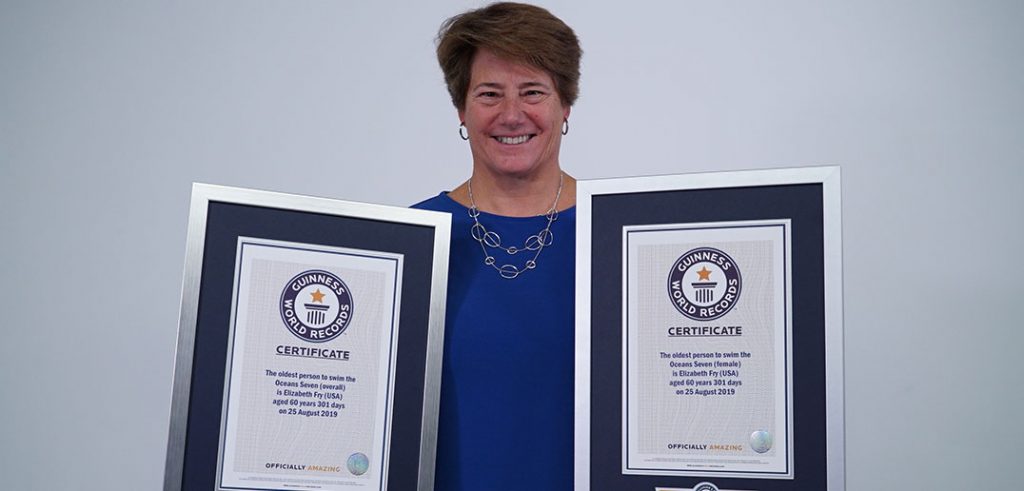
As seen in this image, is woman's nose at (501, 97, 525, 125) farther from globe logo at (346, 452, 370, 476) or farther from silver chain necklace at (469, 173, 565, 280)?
globe logo at (346, 452, 370, 476)

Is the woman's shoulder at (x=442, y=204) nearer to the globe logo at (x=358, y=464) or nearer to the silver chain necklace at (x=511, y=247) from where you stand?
the silver chain necklace at (x=511, y=247)

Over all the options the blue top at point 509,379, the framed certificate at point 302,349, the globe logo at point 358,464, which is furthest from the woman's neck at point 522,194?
the globe logo at point 358,464

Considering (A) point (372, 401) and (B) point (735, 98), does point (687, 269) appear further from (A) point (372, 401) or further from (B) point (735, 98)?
(B) point (735, 98)

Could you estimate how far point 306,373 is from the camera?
1943mm

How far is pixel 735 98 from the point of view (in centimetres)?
290

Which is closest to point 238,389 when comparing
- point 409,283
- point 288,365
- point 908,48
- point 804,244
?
point 288,365

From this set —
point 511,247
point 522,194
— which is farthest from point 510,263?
point 522,194

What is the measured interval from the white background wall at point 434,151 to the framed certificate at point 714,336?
3.32ft

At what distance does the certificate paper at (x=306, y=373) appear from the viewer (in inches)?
75.1

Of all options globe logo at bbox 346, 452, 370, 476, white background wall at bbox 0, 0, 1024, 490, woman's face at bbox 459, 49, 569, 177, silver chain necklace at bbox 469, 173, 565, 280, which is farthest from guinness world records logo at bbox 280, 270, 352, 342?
white background wall at bbox 0, 0, 1024, 490

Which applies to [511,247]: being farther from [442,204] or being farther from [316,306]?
[316,306]

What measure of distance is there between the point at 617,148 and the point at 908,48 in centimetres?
81

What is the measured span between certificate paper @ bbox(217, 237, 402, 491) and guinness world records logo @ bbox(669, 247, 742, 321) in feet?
1.76

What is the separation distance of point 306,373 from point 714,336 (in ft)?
2.44
